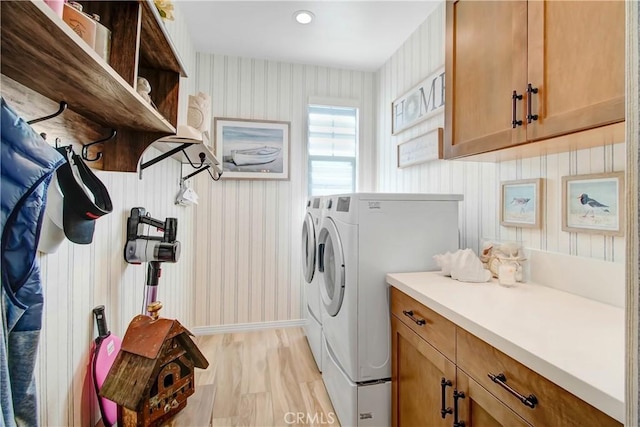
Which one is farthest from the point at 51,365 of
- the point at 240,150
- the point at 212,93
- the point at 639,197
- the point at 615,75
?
the point at 212,93

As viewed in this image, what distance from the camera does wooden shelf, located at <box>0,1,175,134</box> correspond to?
414 mm

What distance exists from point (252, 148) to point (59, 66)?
2.45 meters

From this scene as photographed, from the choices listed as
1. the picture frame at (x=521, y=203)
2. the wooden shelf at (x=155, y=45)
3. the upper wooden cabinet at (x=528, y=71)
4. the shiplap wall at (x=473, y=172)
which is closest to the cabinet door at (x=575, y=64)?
the upper wooden cabinet at (x=528, y=71)

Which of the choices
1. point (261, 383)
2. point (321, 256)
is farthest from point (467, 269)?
point (261, 383)

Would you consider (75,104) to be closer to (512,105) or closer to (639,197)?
(639,197)

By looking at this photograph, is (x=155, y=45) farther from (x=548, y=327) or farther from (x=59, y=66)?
(x=548, y=327)

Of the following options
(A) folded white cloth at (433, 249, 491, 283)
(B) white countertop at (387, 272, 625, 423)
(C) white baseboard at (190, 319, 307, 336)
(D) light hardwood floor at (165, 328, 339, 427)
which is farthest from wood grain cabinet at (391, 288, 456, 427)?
(C) white baseboard at (190, 319, 307, 336)

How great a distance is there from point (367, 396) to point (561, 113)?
1.46m

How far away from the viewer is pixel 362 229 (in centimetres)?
151

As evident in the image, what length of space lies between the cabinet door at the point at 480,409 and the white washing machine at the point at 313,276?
126 centimetres

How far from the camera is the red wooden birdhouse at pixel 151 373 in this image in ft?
2.88

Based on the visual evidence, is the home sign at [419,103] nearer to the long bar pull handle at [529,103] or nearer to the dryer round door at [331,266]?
the long bar pull handle at [529,103]

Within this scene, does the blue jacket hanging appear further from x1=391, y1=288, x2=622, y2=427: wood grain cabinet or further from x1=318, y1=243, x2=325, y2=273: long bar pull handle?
x1=318, y1=243, x2=325, y2=273: long bar pull handle

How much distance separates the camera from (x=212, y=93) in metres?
2.91
